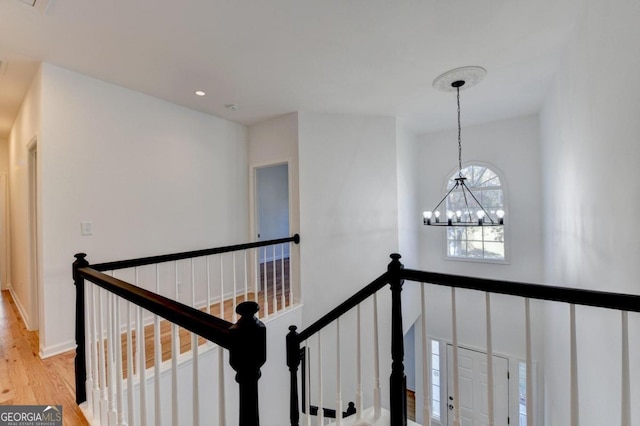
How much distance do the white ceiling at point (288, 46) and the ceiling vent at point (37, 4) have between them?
0.04 metres

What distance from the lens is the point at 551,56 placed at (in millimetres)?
2672

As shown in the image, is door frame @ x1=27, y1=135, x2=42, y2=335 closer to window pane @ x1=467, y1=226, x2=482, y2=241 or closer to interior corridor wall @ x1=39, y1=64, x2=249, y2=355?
interior corridor wall @ x1=39, y1=64, x2=249, y2=355

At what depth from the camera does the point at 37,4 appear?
1.92m

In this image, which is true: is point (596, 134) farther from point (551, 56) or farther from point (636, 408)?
point (636, 408)

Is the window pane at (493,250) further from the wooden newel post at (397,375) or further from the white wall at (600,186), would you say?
the wooden newel post at (397,375)

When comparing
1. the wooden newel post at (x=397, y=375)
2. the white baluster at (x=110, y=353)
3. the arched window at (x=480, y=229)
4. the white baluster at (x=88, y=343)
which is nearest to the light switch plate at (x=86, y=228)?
the white baluster at (x=88, y=343)

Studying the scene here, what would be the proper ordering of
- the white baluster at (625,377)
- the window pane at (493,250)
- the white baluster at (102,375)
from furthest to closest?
1. the window pane at (493,250)
2. the white baluster at (102,375)
3. the white baluster at (625,377)

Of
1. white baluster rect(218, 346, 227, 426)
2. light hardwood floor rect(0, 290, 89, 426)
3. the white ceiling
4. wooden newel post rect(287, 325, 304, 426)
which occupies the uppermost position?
the white ceiling

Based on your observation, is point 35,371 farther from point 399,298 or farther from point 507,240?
point 507,240

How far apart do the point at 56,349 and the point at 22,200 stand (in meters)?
2.10

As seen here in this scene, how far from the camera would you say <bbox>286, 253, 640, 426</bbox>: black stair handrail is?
39.6 inches

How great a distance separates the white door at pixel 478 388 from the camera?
4.70 meters

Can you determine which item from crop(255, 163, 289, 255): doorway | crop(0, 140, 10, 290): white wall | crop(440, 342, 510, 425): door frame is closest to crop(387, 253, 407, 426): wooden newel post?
crop(440, 342, 510, 425): door frame

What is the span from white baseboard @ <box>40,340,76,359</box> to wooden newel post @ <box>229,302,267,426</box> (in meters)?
2.86
